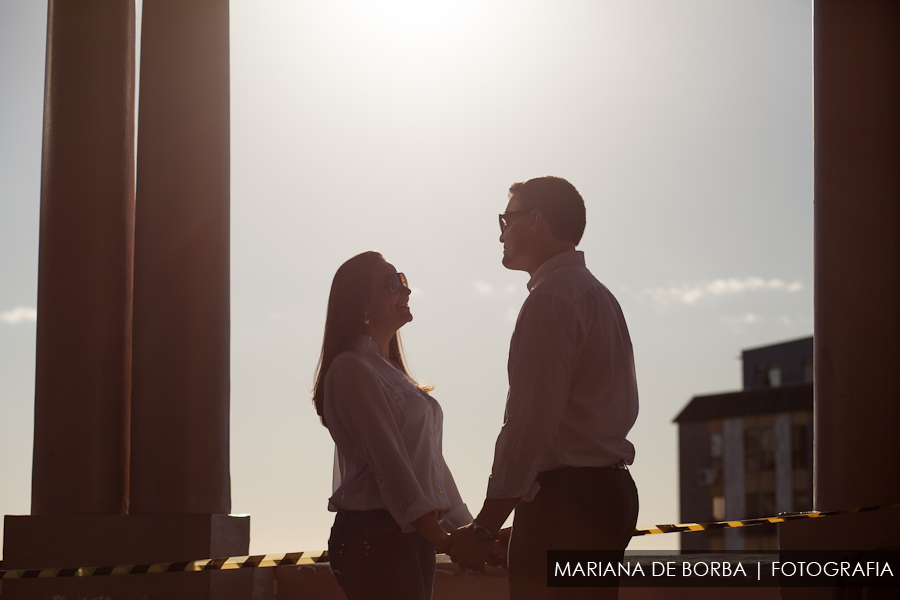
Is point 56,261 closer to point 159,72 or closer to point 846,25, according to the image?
point 159,72

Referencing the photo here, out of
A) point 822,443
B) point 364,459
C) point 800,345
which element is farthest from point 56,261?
point 800,345

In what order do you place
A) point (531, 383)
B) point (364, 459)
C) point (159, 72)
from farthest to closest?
point (159, 72) < point (364, 459) < point (531, 383)

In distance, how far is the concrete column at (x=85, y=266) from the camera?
6.44 meters

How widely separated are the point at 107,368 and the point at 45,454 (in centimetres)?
71

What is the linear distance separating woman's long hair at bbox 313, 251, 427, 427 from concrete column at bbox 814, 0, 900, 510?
9.48ft

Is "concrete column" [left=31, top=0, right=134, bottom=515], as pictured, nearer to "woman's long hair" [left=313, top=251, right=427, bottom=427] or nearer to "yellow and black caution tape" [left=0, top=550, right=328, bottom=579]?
"yellow and black caution tape" [left=0, top=550, right=328, bottom=579]

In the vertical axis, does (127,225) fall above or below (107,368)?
above

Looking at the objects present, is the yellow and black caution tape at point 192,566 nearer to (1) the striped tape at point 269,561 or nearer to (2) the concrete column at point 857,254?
(1) the striped tape at point 269,561

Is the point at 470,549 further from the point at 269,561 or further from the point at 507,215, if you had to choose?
the point at 269,561

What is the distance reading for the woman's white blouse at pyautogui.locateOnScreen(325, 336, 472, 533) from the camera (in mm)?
3539

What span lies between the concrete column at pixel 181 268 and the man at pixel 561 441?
3482mm

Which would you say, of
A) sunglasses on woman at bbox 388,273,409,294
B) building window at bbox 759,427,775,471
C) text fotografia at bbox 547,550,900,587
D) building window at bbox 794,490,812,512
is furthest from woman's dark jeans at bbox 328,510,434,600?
building window at bbox 794,490,812,512

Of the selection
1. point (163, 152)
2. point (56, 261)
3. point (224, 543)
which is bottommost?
point (224, 543)

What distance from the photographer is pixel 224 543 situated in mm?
6273
